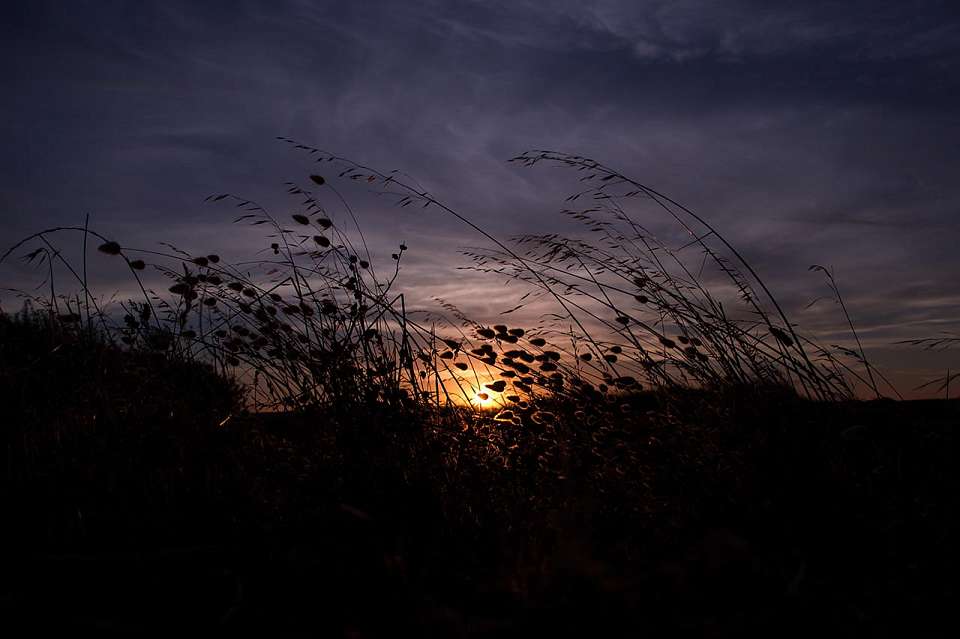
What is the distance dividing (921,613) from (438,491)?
1.53 meters

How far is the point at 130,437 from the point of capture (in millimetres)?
2734

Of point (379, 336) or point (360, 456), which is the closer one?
point (360, 456)

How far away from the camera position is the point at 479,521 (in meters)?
2.37

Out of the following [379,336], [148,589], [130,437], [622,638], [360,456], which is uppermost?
[379,336]

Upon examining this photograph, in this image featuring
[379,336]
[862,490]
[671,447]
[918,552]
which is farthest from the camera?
[379,336]

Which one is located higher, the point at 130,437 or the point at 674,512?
the point at 130,437

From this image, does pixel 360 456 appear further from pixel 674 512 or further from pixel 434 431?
pixel 674 512

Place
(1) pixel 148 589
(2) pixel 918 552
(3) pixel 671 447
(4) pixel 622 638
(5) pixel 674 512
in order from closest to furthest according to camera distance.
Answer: (4) pixel 622 638
(1) pixel 148 589
(2) pixel 918 552
(5) pixel 674 512
(3) pixel 671 447

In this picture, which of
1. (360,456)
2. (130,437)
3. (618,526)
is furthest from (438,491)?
(130,437)

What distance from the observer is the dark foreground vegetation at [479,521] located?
1.37 meters

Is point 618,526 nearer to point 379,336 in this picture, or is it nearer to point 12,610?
point 379,336

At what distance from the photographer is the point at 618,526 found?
249 centimetres

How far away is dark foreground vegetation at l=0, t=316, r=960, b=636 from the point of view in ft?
4.51

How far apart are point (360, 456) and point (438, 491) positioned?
1.37ft
